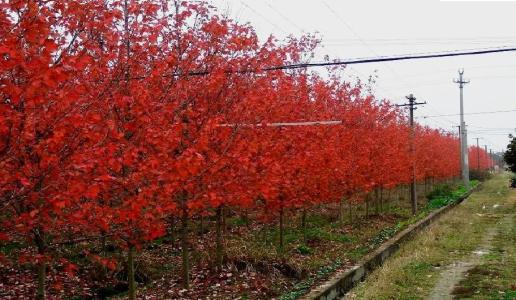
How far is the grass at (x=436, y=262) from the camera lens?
10.0m

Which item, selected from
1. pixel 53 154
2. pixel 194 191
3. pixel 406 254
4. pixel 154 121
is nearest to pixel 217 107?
pixel 194 191

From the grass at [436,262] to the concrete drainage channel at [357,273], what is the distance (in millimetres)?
424

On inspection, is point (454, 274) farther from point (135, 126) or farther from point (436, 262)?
point (135, 126)

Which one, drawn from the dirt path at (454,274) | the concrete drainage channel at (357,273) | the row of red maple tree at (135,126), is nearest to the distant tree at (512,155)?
the concrete drainage channel at (357,273)

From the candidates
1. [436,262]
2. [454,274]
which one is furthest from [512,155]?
[454,274]

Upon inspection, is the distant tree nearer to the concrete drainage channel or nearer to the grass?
the grass

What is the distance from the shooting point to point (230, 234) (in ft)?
63.9

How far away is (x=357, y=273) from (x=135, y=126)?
7.60 metres

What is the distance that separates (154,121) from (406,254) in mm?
9411

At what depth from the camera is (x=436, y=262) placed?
43.7 feet

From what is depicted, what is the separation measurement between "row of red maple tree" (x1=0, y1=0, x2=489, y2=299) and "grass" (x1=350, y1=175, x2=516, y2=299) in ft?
10.4

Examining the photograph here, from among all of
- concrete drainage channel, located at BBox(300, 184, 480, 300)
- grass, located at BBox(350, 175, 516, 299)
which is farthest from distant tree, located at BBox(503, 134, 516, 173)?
concrete drainage channel, located at BBox(300, 184, 480, 300)

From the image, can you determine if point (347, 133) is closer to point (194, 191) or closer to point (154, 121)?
point (194, 191)

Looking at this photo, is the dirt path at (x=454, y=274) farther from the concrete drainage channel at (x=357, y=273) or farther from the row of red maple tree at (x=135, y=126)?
the row of red maple tree at (x=135, y=126)
